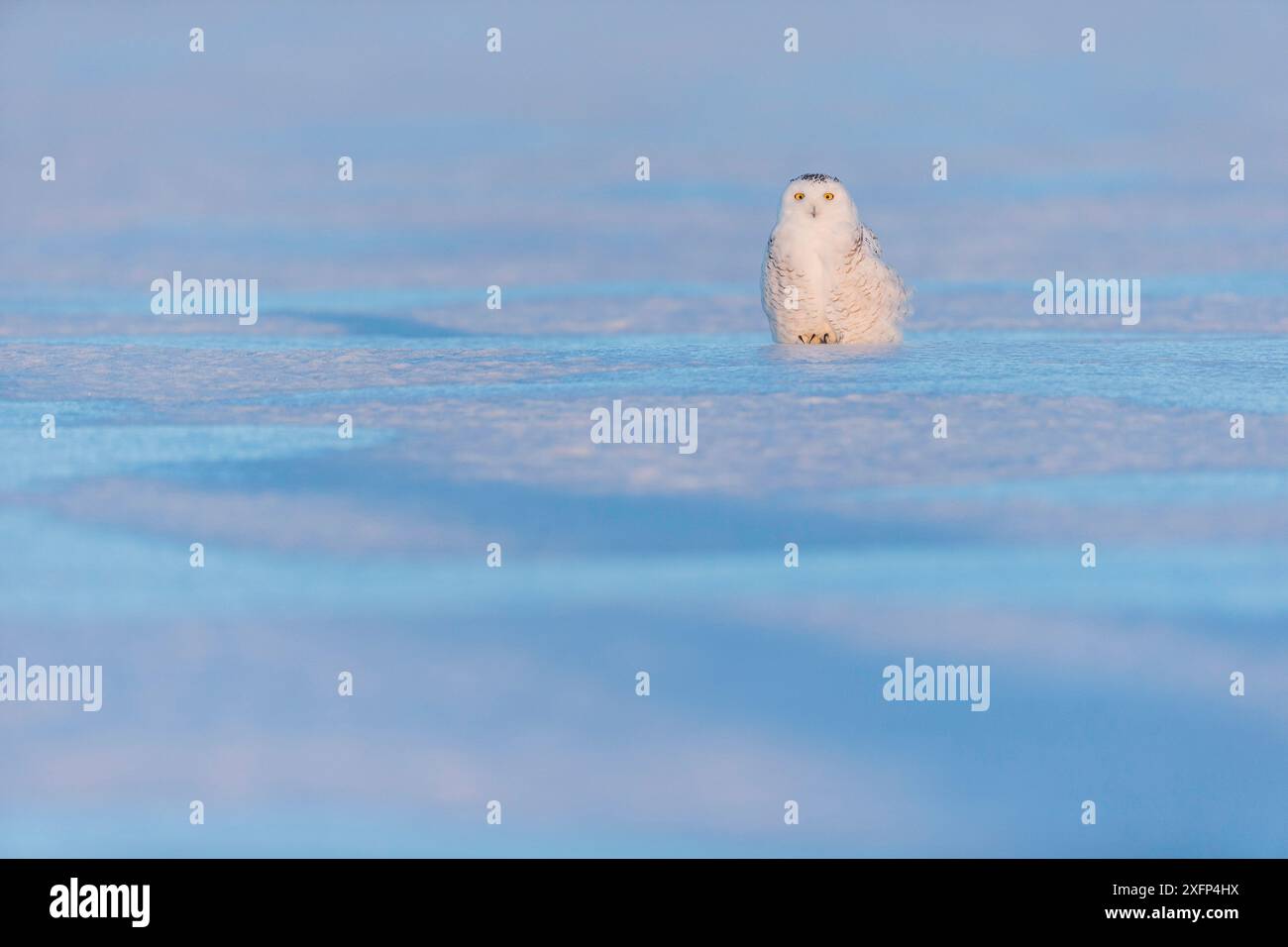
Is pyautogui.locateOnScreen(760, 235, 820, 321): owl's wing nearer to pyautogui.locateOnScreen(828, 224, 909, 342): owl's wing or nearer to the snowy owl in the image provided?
the snowy owl

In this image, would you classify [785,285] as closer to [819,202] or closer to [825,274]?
[825,274]

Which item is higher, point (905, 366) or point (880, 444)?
point (905, 366)

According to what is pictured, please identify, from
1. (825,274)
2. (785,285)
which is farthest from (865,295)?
(785,285)

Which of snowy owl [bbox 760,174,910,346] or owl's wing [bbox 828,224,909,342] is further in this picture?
owl's wing [bbox 828,224,909,342]

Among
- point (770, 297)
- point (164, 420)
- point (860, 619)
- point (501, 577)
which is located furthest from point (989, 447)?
point (164, 420)

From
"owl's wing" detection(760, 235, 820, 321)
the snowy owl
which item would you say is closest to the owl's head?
the snowy owl

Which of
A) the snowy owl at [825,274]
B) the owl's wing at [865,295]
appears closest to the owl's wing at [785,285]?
the snowy owl at [825,274]

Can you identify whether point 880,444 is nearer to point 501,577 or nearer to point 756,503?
point 756,503
